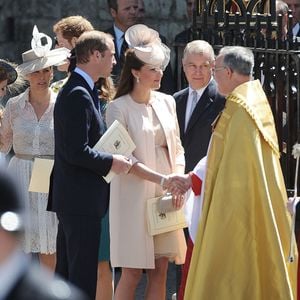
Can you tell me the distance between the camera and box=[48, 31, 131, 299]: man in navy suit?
215 inches

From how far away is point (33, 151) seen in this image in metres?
6.61

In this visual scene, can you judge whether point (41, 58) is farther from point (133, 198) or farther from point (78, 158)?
point (78, 158)

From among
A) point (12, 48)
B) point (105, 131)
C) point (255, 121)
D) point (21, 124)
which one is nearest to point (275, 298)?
point (255, 121)

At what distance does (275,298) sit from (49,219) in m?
1.83

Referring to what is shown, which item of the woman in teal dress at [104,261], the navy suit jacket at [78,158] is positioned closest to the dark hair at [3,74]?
the woman in teal dress at [104,261]

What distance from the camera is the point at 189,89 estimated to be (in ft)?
21.7

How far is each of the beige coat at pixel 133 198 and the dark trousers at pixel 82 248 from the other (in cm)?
35

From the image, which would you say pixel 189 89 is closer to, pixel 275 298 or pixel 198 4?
pixel 198 4

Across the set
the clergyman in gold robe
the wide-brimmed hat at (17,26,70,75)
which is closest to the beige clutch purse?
the clergyman in gold robe

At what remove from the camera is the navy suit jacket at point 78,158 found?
5.46 metres

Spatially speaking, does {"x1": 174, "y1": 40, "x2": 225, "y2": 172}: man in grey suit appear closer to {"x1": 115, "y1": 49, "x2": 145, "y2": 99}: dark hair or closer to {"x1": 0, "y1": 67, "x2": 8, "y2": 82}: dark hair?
{"x1": 115, "y1": 49, "x2": 145, "y2": 99}: dark hair

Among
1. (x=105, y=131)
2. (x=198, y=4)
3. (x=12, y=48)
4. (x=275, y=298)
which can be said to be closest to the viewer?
(x=275, y=298)

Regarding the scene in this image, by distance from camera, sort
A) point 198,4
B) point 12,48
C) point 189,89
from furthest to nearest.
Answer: point 12,48, point 198,4, point 189,89

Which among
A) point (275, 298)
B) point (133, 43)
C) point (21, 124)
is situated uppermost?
point (133, 43)
